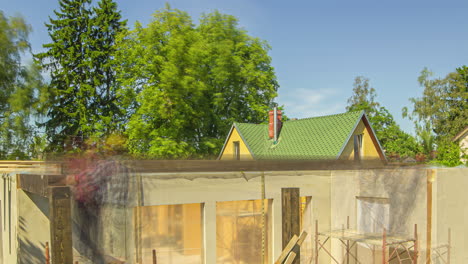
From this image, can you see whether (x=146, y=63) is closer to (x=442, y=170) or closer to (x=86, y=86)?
(x=86, y=86)

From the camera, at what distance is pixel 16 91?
1144 inches

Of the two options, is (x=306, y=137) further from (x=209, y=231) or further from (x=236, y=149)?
(x=209, y=231)

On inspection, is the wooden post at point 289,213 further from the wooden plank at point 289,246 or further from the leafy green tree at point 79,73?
the leafy green tree at point 79,73

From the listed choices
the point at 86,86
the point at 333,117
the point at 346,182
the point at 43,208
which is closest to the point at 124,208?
the point at 43,208

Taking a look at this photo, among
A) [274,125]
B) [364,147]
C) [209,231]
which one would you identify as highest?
[274,125]

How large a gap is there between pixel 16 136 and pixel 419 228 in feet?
92.9

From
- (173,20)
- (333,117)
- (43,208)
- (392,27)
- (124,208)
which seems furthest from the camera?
(173,20)

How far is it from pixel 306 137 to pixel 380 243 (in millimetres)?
10724

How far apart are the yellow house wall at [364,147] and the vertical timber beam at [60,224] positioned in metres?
15.0

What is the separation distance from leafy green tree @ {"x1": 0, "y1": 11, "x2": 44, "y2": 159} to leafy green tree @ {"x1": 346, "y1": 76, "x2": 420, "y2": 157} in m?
27.8

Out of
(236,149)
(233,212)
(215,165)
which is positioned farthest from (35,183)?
(236,149)

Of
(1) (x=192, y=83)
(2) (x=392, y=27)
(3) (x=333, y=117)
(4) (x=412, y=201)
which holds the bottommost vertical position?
(4) (x=412, y=201)

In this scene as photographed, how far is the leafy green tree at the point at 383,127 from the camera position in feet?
110

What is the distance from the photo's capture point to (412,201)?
1041cm
